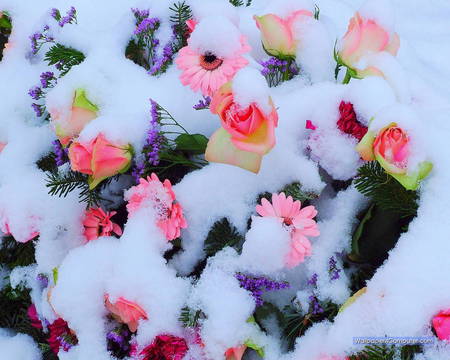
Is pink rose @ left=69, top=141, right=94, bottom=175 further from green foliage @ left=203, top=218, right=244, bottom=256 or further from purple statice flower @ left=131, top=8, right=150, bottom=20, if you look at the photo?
purple statice flower @ left=131, top=8, right=150, bottom=20

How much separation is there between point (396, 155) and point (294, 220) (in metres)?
0.19

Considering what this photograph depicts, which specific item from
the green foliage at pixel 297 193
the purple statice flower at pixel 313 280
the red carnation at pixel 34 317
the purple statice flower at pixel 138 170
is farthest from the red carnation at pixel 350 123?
the red carnation at pixel 34 317

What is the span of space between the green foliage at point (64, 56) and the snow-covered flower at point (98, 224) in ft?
1.21

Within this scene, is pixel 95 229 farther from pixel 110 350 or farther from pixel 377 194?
pixel 377 194

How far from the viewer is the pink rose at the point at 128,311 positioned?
0.74m

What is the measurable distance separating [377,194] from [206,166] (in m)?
0.31

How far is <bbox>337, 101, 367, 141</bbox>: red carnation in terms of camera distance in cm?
78

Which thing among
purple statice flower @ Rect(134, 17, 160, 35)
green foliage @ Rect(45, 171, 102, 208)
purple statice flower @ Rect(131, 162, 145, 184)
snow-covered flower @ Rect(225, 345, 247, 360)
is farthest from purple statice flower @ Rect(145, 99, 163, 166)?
snow-covered flower @ Rect(225, 345, 247, 360)

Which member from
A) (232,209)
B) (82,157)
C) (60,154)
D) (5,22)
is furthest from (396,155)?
(5,22)

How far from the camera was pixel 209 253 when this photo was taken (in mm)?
829

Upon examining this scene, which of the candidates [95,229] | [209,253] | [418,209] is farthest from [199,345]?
[418,209]

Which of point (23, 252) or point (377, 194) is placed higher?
point (377, 194)

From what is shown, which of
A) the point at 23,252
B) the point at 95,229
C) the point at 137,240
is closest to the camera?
the point at 137,240

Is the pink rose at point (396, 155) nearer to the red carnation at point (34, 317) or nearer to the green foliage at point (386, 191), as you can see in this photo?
the green foliage at point (386, 191)
